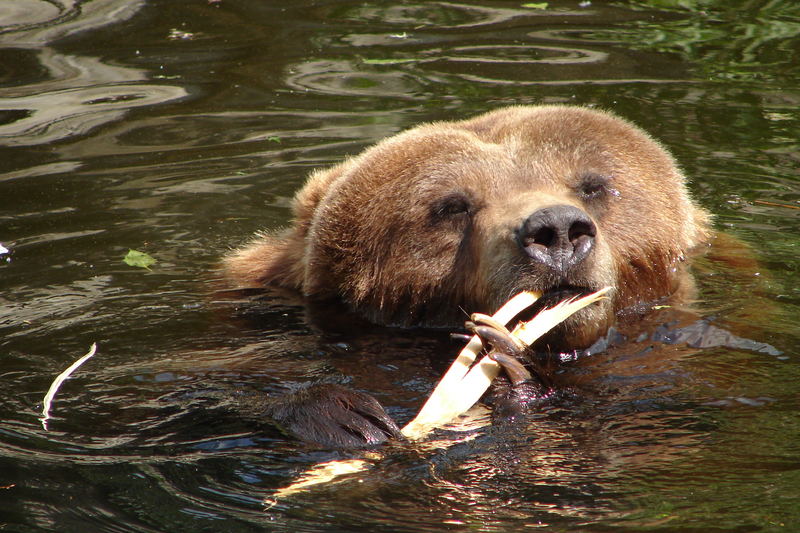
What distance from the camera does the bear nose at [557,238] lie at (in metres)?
4.82

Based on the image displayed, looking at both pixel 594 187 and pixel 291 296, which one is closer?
pixel 594 187

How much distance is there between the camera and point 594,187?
577 cm

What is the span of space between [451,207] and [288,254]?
1.34 meters

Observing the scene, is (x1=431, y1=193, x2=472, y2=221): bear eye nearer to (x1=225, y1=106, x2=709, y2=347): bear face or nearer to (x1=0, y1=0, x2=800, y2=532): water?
(x1=225, y1=106, x2=709, y2=347): bear face

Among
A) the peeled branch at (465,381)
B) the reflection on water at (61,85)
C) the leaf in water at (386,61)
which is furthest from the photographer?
the leaf in water at (386,61)

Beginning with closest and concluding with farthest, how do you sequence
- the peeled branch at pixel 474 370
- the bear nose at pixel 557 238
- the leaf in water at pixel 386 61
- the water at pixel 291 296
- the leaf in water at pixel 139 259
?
the water at pixel 291 296
the peeled branch at pixel 474 370
the bear nose at pixel 557 238
the leaf in water at pixel 139 259
the leaf in water at pixel 386 61

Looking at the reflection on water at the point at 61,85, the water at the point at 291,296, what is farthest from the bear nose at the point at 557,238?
the reflection on water at the point at 61,85

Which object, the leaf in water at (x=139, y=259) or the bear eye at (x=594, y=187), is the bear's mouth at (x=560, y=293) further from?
the leaf in water at (x=139, y=259)

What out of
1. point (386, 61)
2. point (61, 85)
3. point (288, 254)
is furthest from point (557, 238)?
point (61, 85)

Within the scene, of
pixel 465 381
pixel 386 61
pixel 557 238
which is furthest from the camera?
pixel 386 61

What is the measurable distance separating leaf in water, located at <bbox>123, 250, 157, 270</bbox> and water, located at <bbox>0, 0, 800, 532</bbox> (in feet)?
0.39

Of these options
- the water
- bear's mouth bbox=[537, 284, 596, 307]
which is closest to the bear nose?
bear's mouth bbox=[537, 284, 596, 307]

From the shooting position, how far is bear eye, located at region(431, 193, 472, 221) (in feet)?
18.7

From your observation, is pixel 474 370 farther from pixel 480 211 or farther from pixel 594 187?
pixel 594 187
